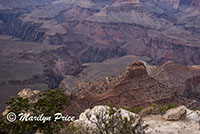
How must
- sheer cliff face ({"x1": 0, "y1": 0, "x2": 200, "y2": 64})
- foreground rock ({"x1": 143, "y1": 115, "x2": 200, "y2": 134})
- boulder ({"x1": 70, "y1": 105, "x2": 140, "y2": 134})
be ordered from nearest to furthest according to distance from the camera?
boulder ({"x1": 70, "y1": 105, "x2": 140, "y2": 134}) < foreground rock ({"x1": 143, "y1": 115, "x2": 200, "y2": 134}) < sheer cliff face ({"x1": 0, "y1": 0, "x2": 200, "y2": 64})

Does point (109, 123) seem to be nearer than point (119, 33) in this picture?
Yes

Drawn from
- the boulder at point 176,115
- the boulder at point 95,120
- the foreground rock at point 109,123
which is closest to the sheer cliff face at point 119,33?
the boulder at point 176,115

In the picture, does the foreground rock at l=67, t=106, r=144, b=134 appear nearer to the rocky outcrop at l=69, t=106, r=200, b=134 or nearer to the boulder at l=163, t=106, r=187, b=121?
the rocky outcrop at l=69, t=106, r=200, b=134

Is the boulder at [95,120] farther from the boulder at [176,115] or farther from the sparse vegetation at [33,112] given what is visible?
the boulder at [176,115]

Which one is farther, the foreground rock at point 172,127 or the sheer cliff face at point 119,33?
the sheer cliff face at point 119,33

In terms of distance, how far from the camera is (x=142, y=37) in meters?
140

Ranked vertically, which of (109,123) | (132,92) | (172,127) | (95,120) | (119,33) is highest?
(109,123)

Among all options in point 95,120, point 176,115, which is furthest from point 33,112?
point 176,115

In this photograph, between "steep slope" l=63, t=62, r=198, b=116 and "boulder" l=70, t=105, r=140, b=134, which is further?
"steep slope" l=63, t=62, r=198, b=116

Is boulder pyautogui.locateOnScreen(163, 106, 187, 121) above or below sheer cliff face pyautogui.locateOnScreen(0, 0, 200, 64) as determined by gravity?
above

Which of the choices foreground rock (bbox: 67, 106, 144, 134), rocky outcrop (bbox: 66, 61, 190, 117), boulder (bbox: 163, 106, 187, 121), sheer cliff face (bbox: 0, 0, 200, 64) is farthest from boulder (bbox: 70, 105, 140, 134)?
sheer cliff face (bbox: 0, 0, 200, 64)

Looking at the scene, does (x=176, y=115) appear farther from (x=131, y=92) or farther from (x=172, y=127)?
(x=131, y=92)

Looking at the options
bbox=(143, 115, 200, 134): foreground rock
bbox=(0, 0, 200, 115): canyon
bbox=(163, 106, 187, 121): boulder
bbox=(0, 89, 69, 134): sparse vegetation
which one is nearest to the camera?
bbox=(0, 89, 69, 134): sparse vegetation

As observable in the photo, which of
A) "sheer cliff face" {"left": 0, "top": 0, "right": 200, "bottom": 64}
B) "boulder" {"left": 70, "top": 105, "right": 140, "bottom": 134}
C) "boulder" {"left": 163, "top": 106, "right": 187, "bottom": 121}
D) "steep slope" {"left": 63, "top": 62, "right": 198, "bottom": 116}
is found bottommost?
"sheer cliff face" {"left": 0, "top": 0, "right": 200, "bottom": 64}
